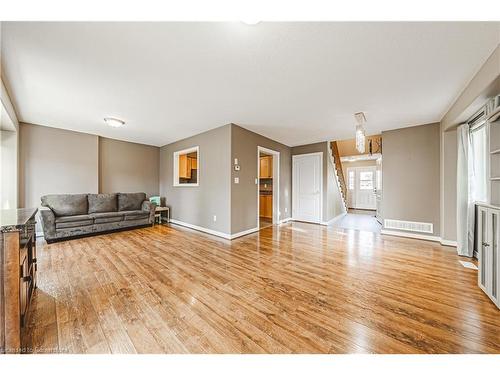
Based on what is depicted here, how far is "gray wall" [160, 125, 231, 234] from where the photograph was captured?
12.6ft

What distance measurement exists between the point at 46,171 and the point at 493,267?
7002mm

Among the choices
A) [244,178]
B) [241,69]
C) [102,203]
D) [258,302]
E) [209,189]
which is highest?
[241,69]

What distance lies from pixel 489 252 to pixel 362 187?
710cm

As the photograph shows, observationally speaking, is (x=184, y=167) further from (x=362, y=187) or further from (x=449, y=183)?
(x=362, y=187)

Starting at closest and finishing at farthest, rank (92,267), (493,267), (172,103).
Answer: (493,267) < (92,267) < (172,103)

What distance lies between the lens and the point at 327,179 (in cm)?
536

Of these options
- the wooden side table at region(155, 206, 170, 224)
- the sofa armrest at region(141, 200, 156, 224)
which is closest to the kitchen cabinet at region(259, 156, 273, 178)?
the wooden side table at region(155, 206, 170, 224)

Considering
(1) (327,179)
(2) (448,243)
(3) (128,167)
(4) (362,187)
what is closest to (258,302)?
(2) (448,243)

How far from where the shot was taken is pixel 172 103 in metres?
2.87

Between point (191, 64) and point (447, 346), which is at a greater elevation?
point (191, 64)

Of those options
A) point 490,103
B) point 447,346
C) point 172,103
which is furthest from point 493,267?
point 172,103

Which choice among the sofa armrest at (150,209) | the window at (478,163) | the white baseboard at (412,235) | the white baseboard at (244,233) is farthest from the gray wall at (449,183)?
the sofa armrest at (150,209)
